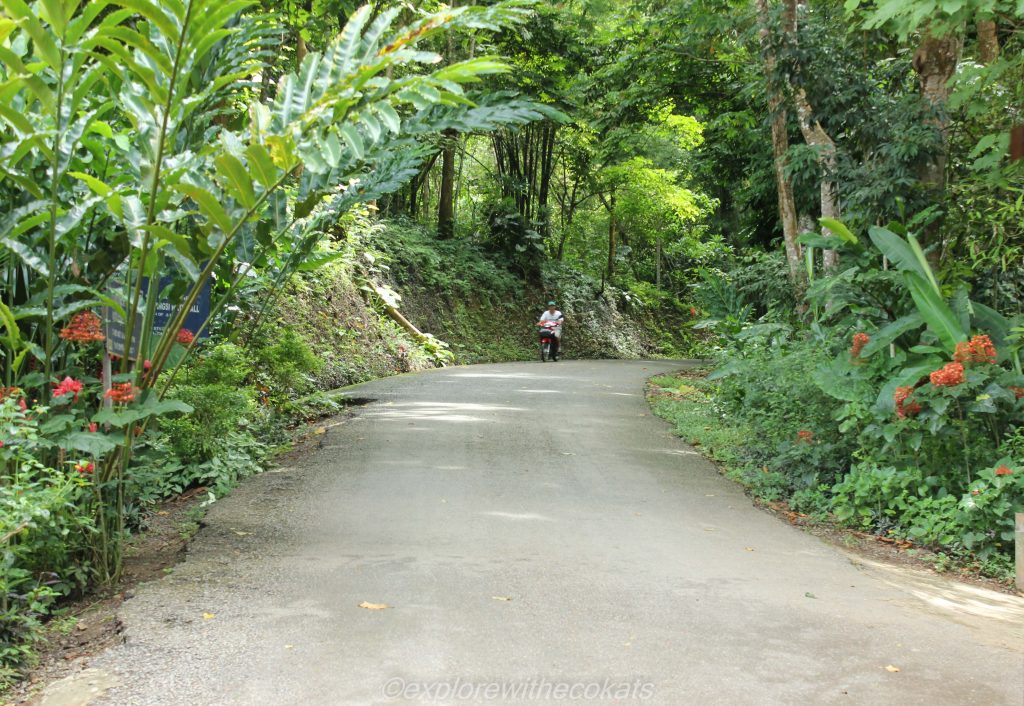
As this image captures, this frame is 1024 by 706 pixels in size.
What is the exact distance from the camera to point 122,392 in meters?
5.23

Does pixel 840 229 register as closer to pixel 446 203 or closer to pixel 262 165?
pixel 262 165

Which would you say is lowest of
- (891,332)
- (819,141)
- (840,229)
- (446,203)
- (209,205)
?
(891,332)

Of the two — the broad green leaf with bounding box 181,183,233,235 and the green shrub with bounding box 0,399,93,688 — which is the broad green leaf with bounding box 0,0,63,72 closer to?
the broad green leaf with bounding box 181,183,233,235

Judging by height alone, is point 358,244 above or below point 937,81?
below

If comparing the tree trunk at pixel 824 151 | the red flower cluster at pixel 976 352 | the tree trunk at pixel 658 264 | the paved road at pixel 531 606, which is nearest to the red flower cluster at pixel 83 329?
the paved road at pixel 531 606

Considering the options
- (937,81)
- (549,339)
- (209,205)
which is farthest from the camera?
(549,339)

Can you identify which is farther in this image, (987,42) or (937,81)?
(987,42)

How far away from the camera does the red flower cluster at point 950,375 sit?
23.3 ft

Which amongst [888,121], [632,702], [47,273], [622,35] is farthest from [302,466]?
[622,35]

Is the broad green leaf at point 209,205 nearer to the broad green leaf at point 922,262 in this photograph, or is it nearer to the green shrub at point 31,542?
the green shrub at point 31,542

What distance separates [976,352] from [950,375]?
461 millimetres

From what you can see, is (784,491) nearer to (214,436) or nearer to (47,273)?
(214,436)

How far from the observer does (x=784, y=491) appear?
8898 millimetres

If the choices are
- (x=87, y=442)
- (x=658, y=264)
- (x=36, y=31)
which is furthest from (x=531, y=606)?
(x=658, y=264)
